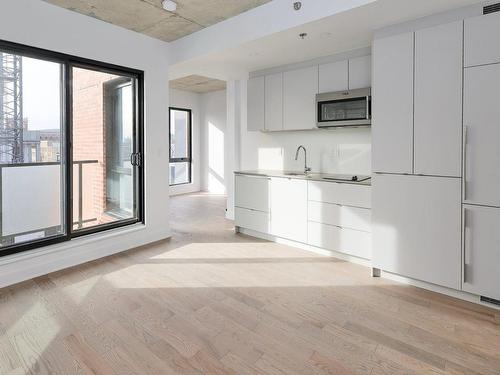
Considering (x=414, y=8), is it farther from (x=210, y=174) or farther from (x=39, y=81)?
(x=210, y=174)

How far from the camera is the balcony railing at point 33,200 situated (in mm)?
3271

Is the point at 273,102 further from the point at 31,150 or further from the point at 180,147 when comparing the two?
the point at 180,147

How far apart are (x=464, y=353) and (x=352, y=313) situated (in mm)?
752

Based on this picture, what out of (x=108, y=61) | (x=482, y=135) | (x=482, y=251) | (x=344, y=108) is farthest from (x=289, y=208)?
(x=108, y=61)

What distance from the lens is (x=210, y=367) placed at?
1953 mm

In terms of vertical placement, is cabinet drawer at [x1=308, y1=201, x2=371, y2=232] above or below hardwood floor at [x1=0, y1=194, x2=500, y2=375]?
above

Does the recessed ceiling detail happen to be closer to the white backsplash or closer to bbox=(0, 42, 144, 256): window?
the white backsplash

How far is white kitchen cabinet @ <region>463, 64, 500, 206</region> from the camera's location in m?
2.56

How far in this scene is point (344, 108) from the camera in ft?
13.0

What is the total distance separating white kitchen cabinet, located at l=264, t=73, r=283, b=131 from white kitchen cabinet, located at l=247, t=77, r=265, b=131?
0.27 ft

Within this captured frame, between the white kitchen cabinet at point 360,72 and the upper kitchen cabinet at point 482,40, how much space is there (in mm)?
1228

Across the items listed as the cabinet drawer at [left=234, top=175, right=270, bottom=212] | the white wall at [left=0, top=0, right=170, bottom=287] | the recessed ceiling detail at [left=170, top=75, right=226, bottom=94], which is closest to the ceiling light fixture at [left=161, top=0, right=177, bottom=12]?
the white wall at [left=0, top=0, right=170, bottom=287]

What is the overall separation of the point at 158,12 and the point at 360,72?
2.37m

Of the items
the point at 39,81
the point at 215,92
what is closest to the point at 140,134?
the point at 39,81
